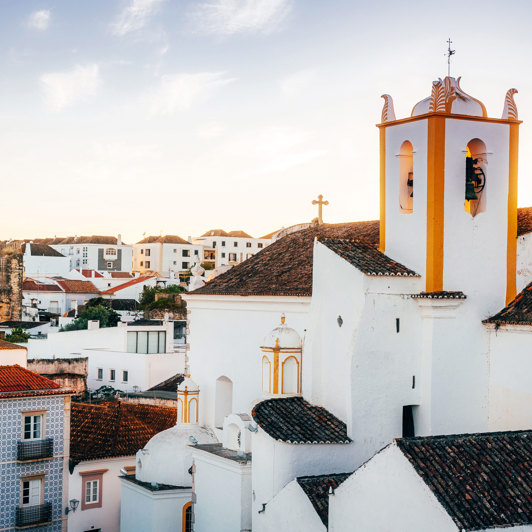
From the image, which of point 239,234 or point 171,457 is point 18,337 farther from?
point 239,234

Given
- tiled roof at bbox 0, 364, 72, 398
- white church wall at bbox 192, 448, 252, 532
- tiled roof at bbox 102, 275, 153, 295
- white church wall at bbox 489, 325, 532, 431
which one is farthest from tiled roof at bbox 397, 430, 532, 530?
tiled roof at bbox 102, 275, 153, 295

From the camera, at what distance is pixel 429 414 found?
15297mm

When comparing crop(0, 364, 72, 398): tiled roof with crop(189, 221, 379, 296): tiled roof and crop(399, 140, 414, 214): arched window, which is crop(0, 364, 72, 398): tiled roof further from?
crop(399, 140, 414, 214): arched window

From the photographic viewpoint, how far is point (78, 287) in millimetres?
69188

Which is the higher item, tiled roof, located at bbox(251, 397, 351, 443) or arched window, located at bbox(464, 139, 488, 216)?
arched window, located at bbox(464, 139, 488, 216)

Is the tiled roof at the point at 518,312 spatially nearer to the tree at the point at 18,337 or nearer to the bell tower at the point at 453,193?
the bell tower at the point at 453,193

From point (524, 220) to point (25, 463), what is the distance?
1290 centimetres

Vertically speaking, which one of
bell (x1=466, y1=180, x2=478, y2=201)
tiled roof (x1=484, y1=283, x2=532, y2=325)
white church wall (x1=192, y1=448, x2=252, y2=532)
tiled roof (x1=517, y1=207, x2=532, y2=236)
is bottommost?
white church wall (x1=192, y1=448, x2=252, y2=532)

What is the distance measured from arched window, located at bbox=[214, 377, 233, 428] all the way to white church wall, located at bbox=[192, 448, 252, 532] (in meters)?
2.17

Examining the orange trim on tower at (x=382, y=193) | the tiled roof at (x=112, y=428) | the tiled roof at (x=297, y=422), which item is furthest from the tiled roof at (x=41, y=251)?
the tiled roof at (x=297, y=422)

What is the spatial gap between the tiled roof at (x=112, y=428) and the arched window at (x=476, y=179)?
11.5 m

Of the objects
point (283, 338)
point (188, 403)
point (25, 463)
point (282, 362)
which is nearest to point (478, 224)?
point (283, 338)

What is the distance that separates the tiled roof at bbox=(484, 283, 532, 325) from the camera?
15.1 m

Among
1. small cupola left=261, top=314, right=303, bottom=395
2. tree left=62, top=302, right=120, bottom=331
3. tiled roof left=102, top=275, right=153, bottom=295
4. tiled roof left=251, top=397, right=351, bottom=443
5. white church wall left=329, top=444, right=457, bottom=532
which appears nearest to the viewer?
white church wall left=329, top=444, right=457, bottom=532
